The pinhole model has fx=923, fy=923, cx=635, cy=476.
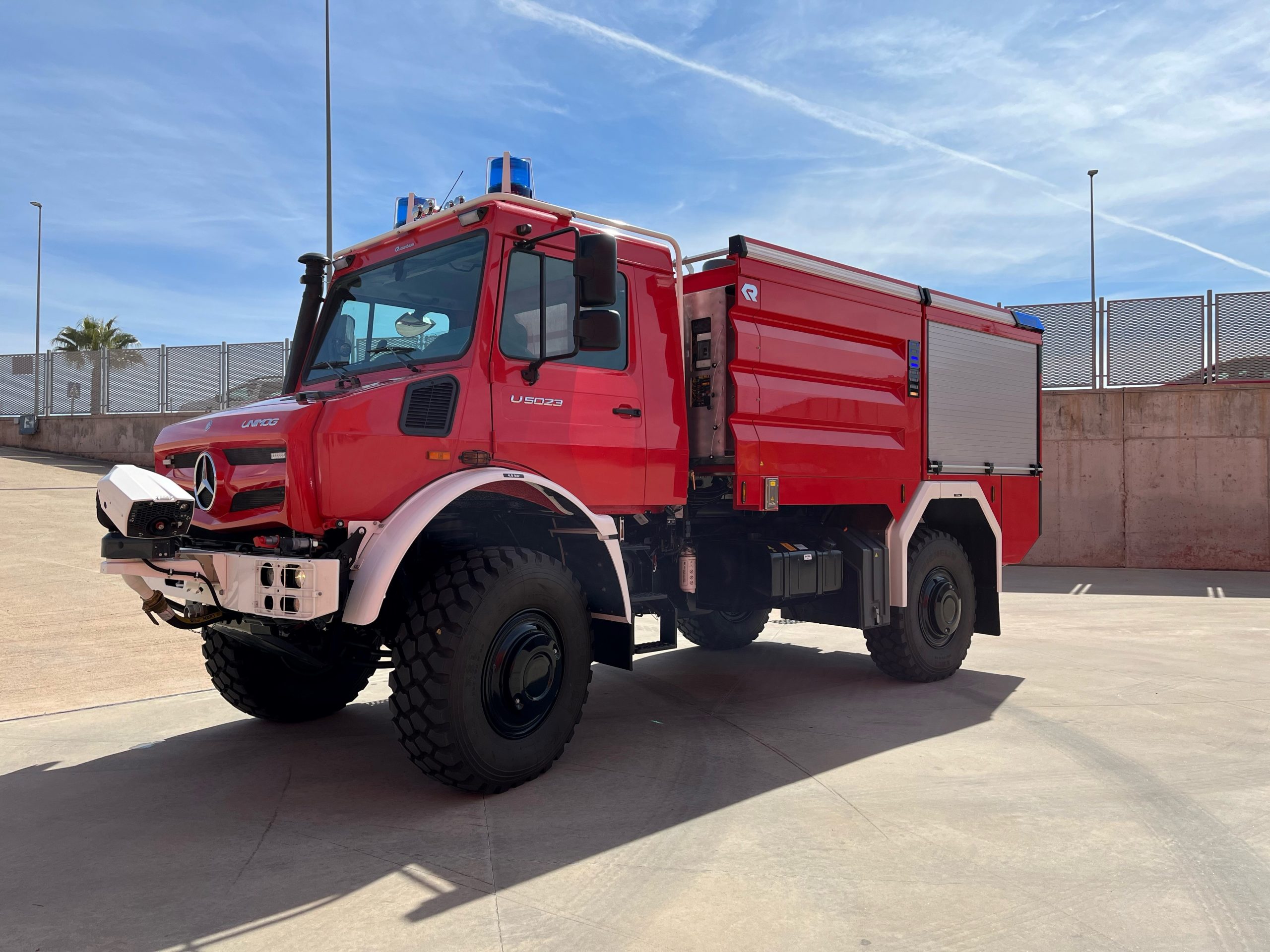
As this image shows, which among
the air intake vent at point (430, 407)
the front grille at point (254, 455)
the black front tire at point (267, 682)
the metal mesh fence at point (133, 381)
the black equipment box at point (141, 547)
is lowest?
the black front tire at point (267, 682)

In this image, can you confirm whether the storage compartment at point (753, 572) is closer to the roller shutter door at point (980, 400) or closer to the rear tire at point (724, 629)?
the roller shutter door at point (980, 400)

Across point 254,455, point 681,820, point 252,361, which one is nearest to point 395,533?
point 254,455

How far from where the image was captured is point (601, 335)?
14.9 feet

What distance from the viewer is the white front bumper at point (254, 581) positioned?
387 centimetres

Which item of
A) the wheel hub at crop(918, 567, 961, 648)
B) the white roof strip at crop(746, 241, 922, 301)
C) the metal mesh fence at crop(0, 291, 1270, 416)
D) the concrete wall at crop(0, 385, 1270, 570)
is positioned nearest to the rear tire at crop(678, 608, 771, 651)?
the wheel hub at crop(918, 567, 961, 648)

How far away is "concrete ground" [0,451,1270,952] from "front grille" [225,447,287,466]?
1.59 meters

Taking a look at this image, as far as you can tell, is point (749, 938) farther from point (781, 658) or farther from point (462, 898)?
point (781, 658)

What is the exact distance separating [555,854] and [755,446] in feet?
9.32

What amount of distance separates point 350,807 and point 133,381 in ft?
65.0

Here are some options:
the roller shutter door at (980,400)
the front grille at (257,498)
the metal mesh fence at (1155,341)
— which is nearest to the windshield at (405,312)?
the front grille at (257,498)

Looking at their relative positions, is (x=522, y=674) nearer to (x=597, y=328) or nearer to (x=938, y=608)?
(x=597, y=328)

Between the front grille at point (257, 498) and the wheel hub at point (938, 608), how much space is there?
4.83 metres

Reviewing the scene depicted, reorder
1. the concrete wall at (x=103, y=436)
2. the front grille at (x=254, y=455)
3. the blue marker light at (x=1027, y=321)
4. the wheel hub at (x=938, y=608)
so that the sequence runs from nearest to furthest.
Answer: the front grille at (x=254, y=455) → the wheel hub at (x=938, y=608) → the blue marker light at (x=1027, y=321) → the concrete wall at (x=103, y=436)

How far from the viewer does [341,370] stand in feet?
16.7
